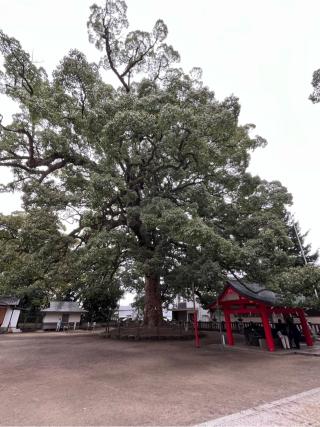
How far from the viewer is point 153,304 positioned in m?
15.6

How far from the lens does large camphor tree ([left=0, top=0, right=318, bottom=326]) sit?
8.63 metres

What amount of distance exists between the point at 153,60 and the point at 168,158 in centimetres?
586

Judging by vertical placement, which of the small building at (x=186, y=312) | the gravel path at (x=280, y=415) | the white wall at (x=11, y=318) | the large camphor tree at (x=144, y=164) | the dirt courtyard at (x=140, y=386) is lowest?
the gravel path at (x=280, y=415)

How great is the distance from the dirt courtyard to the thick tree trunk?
673 cm

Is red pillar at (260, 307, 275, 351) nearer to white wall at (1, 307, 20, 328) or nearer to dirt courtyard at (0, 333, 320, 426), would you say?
dirt courtyard at (0, 333, 320, 426)

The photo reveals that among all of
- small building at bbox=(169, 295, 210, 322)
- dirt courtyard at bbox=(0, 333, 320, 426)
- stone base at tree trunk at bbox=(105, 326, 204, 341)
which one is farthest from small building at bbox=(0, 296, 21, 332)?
small building at bbox=(169, 295, 210, 322)

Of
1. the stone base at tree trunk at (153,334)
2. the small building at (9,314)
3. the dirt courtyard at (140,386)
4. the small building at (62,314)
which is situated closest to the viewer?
the dirt courtyard at (140,386)

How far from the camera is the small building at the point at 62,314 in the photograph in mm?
25375

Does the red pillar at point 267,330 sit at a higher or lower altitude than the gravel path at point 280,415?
higher

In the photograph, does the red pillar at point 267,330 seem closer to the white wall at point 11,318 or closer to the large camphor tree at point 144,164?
the large camphor tree at point 144,164

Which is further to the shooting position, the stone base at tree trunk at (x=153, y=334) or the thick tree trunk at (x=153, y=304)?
the thick tree trunk at (x=153, y=304)

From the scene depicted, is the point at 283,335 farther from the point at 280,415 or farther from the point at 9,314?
the point at 9,314

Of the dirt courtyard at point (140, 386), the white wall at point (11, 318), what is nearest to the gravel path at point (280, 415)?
the dirt courtyard at point (140, 386)

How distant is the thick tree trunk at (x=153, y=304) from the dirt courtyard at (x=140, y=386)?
6.73m
